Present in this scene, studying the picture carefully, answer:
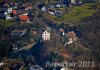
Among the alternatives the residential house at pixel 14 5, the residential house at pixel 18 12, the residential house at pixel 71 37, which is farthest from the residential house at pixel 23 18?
the residential house at pixel 71 37

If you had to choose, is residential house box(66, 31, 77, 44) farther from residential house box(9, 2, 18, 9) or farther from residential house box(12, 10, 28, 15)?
residential house box(9, 2, 18, 9)

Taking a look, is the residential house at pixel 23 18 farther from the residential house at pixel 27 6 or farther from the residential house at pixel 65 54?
the residential house at pixel 65 54

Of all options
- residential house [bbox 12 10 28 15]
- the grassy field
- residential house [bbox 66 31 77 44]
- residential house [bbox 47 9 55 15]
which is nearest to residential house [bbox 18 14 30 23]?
residential house [bbox 12 10 28 15]

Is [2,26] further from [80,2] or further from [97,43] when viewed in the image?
[80,2]

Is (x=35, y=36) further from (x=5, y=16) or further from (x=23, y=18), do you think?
(x=5, y=16)

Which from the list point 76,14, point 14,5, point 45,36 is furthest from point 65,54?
point 14,5

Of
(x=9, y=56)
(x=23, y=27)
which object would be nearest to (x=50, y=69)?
(x=9, y=56)
